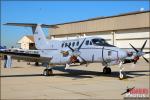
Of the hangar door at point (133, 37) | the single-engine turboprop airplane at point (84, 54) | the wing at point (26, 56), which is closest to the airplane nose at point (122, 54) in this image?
the single-engine turboprop airplane at point (84, 54)

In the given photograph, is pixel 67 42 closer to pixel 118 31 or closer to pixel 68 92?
pixel 68 92

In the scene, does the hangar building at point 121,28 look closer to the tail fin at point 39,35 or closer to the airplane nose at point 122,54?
the tail fin at point 39,35

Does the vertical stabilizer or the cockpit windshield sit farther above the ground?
the vertical stabilizer

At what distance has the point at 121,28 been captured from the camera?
5434cm

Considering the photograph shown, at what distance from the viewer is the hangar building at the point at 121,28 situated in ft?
164

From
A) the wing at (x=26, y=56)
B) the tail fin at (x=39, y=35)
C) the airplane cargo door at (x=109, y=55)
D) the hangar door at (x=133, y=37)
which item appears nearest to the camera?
the airplane cargo door at (x=109, y=55)

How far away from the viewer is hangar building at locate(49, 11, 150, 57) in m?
50.1

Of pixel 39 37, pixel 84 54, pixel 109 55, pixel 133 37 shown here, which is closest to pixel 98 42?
pixel 84 54

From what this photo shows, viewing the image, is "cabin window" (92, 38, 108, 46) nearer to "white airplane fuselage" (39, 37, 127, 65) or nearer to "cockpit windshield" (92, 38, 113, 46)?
"cockpit windshield" (92, 38, 113, 46)

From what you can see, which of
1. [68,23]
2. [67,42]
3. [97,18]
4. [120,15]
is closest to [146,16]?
[120,15]

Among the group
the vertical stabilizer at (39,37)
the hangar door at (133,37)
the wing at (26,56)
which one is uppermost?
the hangar door at (133,37)

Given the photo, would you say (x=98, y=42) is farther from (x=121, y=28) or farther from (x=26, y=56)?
(x=121, y=28)

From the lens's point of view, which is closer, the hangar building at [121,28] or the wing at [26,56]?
the wing at [26,56]

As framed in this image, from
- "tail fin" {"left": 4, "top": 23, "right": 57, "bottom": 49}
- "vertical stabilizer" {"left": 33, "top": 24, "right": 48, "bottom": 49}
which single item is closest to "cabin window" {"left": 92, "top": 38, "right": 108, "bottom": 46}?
"tail fin" {"left": 4, "top": 23, "right": 57, "bottom": 49}
